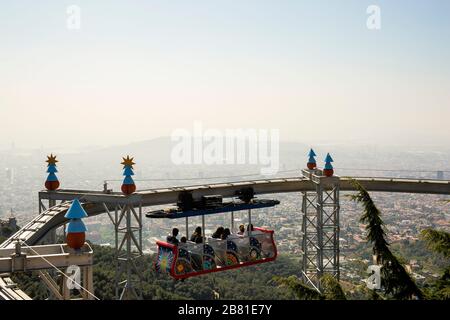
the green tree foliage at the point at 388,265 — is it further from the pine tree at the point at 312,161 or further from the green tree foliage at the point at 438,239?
the pine tree at the point at 312,161

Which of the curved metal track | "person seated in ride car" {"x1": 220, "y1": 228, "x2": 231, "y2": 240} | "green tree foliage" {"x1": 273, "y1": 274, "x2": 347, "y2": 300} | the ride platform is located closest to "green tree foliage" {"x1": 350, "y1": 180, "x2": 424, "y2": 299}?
"green tree foliage" {"x1": 273, "y1": 274, "x2": 347, "y2": 300}

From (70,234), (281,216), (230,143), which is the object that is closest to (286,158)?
(230,143)

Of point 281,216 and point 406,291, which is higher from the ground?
point 406,291

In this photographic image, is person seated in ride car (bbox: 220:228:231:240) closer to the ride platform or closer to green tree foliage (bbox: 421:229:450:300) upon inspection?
the ride platform

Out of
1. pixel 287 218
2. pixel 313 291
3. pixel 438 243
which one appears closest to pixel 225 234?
pixel 313 291

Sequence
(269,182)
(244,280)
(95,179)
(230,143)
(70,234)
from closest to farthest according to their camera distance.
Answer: (70,234)
(269,182)
(244,280)
(95,179)
(230,143)

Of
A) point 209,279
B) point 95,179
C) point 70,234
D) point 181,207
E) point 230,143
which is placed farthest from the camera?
point 230,143

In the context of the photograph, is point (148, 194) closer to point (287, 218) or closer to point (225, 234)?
point (225, 234)
